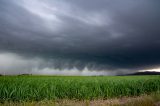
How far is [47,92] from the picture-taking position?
18.4 metres

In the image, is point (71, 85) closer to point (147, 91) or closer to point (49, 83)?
point (49, 83)

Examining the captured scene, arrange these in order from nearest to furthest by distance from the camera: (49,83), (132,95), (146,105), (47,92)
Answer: (146,105) → (47,92) → (49,83) → (132,95)

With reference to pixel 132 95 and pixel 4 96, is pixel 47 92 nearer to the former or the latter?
pixel 4 96

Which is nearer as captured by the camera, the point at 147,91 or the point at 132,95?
the point at 132,95

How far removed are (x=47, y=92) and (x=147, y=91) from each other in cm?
1250

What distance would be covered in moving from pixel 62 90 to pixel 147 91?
11.2m

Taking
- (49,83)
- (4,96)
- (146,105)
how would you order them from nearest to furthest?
1. (146,105)
2. (4,96)
3. (49,83)

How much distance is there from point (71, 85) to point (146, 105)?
7.76 meters

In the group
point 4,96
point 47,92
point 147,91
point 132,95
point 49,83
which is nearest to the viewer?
point 4,96

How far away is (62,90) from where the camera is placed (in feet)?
63.2

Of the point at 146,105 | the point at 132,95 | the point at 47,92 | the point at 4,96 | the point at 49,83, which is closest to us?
the point at 146,105

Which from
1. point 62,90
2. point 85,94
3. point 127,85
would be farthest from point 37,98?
point 127,85

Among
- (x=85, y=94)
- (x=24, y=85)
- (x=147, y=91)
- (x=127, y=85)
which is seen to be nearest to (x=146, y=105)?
(x=85, y=94)

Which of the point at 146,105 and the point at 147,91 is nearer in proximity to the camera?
the point at 146,105
